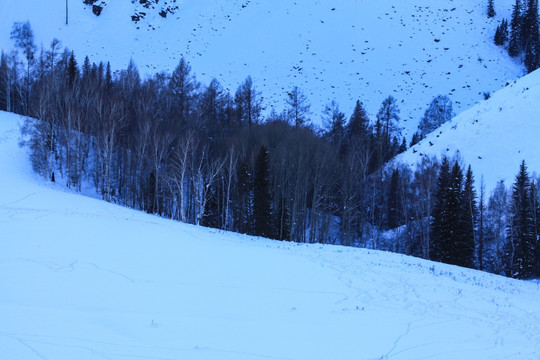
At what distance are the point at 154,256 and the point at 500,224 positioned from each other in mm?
36394

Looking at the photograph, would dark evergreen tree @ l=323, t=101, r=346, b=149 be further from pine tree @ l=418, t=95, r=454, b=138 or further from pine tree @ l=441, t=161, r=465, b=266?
pine tree @ l=441, t=161, r=465, b=266

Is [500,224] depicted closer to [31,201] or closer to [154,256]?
[154,256]

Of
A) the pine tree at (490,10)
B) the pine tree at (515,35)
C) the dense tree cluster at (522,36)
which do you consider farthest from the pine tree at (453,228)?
the pine tree at (490,10)

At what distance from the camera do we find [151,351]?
723cm

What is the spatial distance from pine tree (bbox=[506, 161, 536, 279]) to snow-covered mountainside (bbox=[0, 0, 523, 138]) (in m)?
39.3

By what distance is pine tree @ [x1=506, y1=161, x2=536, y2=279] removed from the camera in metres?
36.2

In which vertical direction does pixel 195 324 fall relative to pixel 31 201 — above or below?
below

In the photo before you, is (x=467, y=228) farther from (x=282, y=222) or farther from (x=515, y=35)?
(x=515, y=35)

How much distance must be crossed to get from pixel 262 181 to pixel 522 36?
301 ft

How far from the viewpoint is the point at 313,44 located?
314 feet

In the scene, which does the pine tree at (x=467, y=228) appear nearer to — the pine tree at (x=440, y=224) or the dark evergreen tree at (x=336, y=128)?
the pine tree at (x=440, y=224)

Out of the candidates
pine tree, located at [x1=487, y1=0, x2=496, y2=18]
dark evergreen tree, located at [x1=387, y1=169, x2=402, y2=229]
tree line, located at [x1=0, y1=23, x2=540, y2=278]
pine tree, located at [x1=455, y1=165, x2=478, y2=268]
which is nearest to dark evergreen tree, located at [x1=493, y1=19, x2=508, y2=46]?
pine tree, located at [x1=487, y1=0, x2=496, y2=18]

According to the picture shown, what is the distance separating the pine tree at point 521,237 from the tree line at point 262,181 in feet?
0.39

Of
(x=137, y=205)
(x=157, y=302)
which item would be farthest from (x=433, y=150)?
(x=157, y=302)
